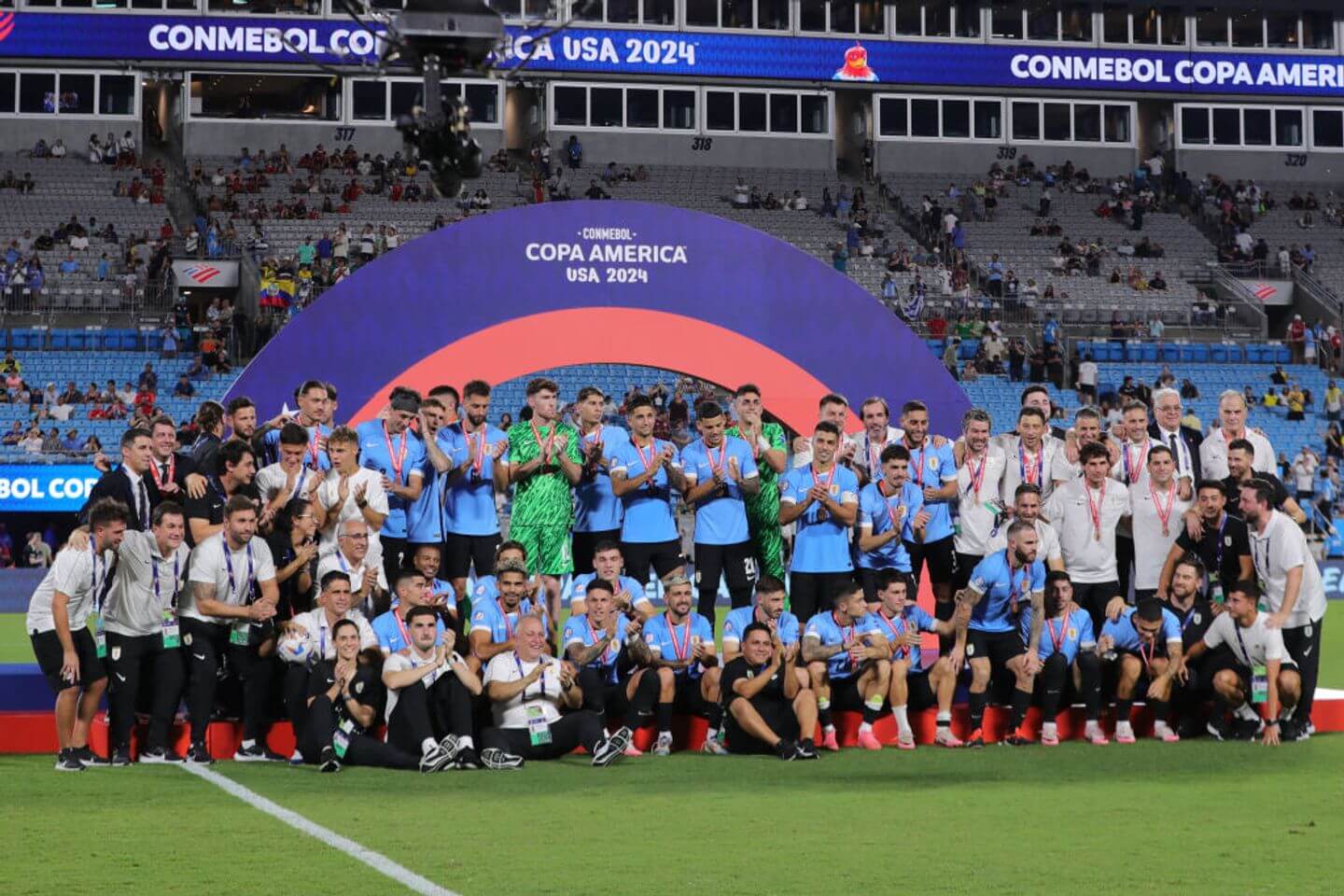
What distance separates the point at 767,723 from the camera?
10.5 metres

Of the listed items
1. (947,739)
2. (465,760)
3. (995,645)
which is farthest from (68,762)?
(995,645)

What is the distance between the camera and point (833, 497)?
1138cm

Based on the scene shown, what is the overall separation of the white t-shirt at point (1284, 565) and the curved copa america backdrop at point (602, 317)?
12.0 feet

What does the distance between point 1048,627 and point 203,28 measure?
108 ft

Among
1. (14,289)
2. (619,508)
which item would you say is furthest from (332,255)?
(619,508)

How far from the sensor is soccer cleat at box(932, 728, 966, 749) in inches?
431

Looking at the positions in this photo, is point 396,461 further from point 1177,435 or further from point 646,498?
point 1177,435

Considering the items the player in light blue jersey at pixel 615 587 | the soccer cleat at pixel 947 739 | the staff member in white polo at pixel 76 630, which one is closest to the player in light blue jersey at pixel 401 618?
the player in light blue jersey at pixel 615 587

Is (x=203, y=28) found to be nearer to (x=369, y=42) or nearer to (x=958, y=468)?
(x=369, y=42)

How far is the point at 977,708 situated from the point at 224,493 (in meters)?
4.66

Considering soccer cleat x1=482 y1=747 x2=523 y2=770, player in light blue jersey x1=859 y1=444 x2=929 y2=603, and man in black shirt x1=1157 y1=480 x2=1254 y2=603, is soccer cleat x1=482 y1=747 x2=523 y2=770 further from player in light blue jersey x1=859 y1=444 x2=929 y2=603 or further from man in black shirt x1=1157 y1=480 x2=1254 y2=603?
man in black shirt x1=1157 y1=480 x2=1254 y2=603

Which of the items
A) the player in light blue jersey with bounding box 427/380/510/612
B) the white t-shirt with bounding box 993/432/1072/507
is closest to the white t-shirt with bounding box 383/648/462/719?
the player in light blue jersey with bounding box 427/380/510/612

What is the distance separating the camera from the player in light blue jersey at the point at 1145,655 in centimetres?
1105

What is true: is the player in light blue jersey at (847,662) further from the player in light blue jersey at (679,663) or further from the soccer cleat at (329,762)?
the soccer cleat at (329,762)
